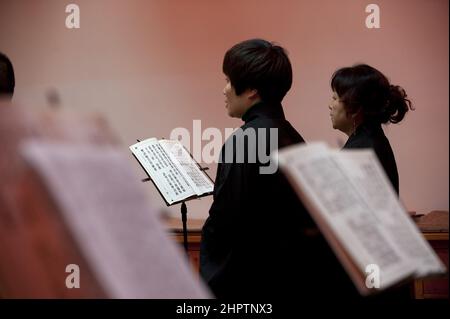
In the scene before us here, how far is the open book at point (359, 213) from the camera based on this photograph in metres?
1.09

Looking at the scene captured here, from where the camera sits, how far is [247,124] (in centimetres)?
207

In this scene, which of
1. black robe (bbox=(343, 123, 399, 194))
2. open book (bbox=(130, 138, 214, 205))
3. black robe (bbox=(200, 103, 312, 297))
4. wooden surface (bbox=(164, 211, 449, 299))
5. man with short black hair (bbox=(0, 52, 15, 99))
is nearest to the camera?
black robe (bbox=(200, 103, 312, 297))

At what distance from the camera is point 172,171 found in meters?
2.84

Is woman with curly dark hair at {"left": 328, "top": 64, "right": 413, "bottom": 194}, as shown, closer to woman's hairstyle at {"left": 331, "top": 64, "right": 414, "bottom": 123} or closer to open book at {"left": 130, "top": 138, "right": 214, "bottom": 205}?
woman's hairstyle at {"left": 331, "top": 64, "right": 414, "bottom": 123}

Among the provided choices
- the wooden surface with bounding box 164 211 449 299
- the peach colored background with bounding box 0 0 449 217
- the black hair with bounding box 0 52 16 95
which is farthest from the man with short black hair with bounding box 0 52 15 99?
the peach colored background with bounding box 0 0 449 217

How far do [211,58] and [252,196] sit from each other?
8.49 ft

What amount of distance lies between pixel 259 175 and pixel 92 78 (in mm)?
2841

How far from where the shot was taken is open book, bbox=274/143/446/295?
1087 mm

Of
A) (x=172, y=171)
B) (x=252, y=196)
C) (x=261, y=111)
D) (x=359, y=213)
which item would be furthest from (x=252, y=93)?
(x=359, y=213)

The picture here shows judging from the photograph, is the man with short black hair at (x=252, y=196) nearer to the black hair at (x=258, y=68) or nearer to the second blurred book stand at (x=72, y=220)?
the black hair at (x=258, y=68)

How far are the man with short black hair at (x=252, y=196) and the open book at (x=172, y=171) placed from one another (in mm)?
658

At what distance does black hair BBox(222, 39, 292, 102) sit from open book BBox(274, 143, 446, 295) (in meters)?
0.87

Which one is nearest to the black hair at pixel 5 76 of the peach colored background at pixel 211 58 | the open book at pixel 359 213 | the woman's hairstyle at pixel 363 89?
the woman's hairstyle at pixel 363 89
